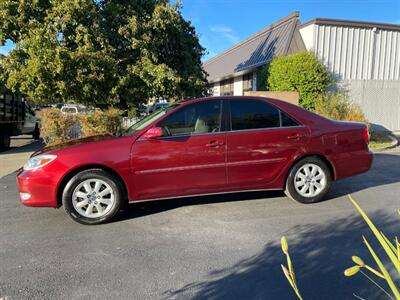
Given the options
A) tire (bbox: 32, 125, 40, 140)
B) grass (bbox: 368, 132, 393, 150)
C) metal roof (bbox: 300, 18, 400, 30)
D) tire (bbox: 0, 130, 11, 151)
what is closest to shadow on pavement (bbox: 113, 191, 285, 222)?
grass (bbox: 368, 132, 393, 150)

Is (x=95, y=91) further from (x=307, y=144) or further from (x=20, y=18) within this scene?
(x=307, y=144)

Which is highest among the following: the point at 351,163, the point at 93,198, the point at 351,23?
the point at 351,23

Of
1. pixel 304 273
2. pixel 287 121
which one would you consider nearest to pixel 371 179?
pixel 287 121

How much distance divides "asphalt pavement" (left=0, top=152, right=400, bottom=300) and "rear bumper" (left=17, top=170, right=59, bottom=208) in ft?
1.14

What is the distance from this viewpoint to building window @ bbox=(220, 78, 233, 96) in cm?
2220

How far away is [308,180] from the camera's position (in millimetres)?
5641

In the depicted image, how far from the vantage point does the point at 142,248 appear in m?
4.11

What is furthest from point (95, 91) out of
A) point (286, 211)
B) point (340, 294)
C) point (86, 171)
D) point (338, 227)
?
point (340, 294)

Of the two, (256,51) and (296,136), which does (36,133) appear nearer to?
(256,51)

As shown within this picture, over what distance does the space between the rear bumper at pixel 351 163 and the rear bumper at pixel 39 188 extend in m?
4.05

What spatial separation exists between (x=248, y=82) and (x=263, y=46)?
1.90 metres

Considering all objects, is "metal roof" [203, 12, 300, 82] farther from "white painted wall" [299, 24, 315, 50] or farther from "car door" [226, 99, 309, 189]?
"car door" [226, 99, 309, 189]

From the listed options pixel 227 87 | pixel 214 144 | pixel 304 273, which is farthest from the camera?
pixel 227 87

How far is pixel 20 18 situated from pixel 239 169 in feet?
31.9
